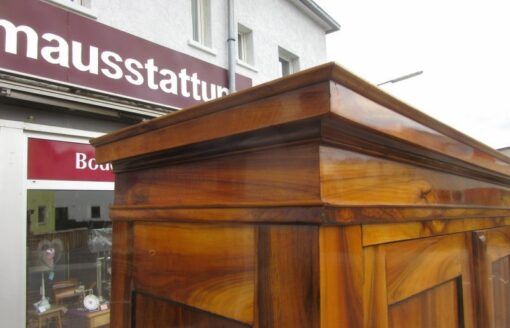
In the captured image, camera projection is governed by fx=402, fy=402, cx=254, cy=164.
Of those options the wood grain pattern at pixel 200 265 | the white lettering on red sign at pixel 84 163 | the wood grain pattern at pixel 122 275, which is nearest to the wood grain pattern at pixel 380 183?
the wood grain pattern at pixel 200 265

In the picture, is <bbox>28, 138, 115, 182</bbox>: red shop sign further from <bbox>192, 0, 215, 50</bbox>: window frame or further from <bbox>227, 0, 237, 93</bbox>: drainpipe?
<bbox>192, 0, 215, 50</bbox>: window frame

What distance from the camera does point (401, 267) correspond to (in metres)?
0.84

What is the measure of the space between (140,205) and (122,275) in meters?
0.21

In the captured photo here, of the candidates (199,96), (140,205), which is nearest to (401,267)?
(140,205)

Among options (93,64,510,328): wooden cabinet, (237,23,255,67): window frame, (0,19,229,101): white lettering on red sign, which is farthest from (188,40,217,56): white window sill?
(93,64,510,328): wooden cabinet

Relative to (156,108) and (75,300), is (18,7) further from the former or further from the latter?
(75,300)

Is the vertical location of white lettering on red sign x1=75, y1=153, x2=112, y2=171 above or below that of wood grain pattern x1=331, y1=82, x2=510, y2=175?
above

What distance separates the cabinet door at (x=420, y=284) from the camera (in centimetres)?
75

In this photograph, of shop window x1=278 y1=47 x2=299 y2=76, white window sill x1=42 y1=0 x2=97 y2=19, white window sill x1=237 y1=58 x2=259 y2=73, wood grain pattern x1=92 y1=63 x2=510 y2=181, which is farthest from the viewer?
shop window x1=278 y1=47 x2=299 y2=76

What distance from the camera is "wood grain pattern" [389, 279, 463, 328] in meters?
0.84

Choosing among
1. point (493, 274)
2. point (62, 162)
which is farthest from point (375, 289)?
point (62, 162)

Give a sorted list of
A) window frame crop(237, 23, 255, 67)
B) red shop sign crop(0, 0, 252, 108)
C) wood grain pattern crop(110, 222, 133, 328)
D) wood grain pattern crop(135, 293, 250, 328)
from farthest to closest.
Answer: window frame crop(237, 23, 255, 67)
red shop sign crop(0, 0, 252, 108)
wood grain pattern crop(110, 222, 133, 328)
wood grain pattern crop(135, 293, 250, 328)

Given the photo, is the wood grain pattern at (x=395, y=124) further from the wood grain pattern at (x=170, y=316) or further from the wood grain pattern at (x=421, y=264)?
the wood grain pattern at (x=170, y=316)

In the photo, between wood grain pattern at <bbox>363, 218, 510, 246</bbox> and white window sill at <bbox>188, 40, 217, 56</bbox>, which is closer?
wood grain pattern at <bbox>363, 218, 510, 246</bbox>
